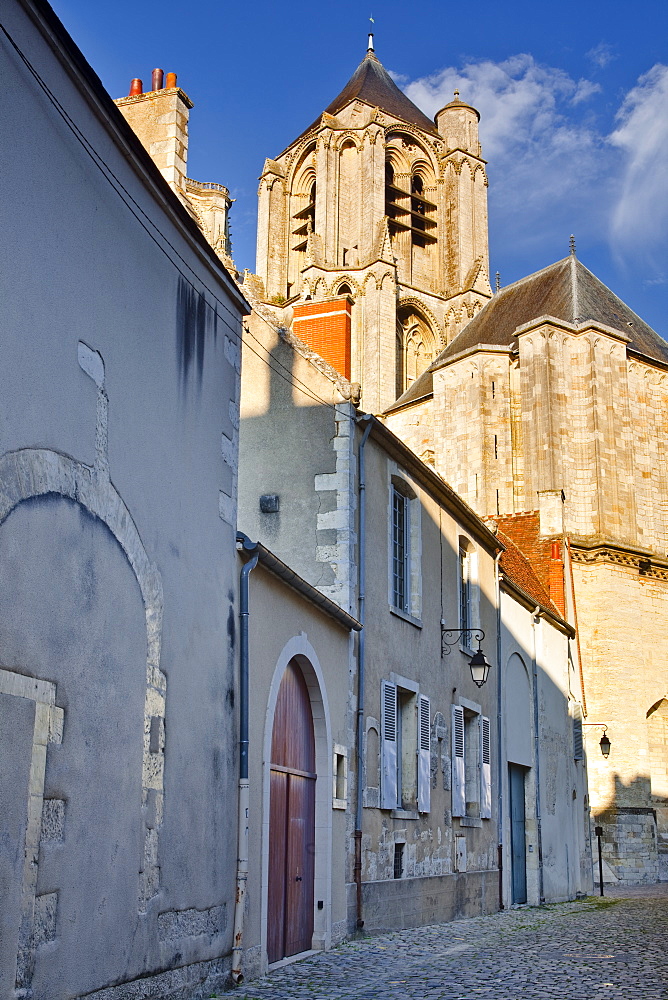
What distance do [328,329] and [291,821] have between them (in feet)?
18.7

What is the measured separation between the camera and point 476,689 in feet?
45.9

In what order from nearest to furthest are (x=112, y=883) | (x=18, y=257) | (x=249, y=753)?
(x=18, y=257) → (x=112, y=883) → (x=249, y=753)

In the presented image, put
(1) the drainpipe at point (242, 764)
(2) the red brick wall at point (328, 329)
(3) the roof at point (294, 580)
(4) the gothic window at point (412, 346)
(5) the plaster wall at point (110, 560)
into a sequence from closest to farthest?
(5) the plaster wall at point (110, 560) → (1) the drainpipe at point (242, 764) → (3) the roof at point (294, 580) → (2) the red brick wall at point (328, 329) → (4) the gothic window at point (412, 346)

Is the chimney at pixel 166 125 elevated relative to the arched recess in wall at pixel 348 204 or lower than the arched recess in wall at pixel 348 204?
lower

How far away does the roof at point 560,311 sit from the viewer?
33.4 m

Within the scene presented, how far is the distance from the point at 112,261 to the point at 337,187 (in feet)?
159

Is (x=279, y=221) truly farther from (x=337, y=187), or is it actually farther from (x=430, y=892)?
(x=430, y=892)

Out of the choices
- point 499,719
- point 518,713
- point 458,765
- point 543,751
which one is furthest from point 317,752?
point 543,751

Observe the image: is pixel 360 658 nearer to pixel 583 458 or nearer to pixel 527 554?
pixel 527 554

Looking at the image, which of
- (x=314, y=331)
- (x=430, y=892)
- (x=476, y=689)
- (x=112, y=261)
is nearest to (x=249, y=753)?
(x=112, y=261)

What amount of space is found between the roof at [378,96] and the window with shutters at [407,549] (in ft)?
152

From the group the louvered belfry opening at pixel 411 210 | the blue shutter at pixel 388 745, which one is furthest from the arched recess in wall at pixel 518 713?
the louvered belfry opening at pixel 411 210

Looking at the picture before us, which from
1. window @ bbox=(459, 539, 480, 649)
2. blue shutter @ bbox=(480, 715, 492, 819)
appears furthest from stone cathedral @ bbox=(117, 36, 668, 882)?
blue shutter @ bbox=(480, 715, 492, 819)

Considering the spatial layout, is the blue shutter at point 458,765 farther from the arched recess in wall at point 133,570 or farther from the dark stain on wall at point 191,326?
the arched recess in wall at point 133,570
